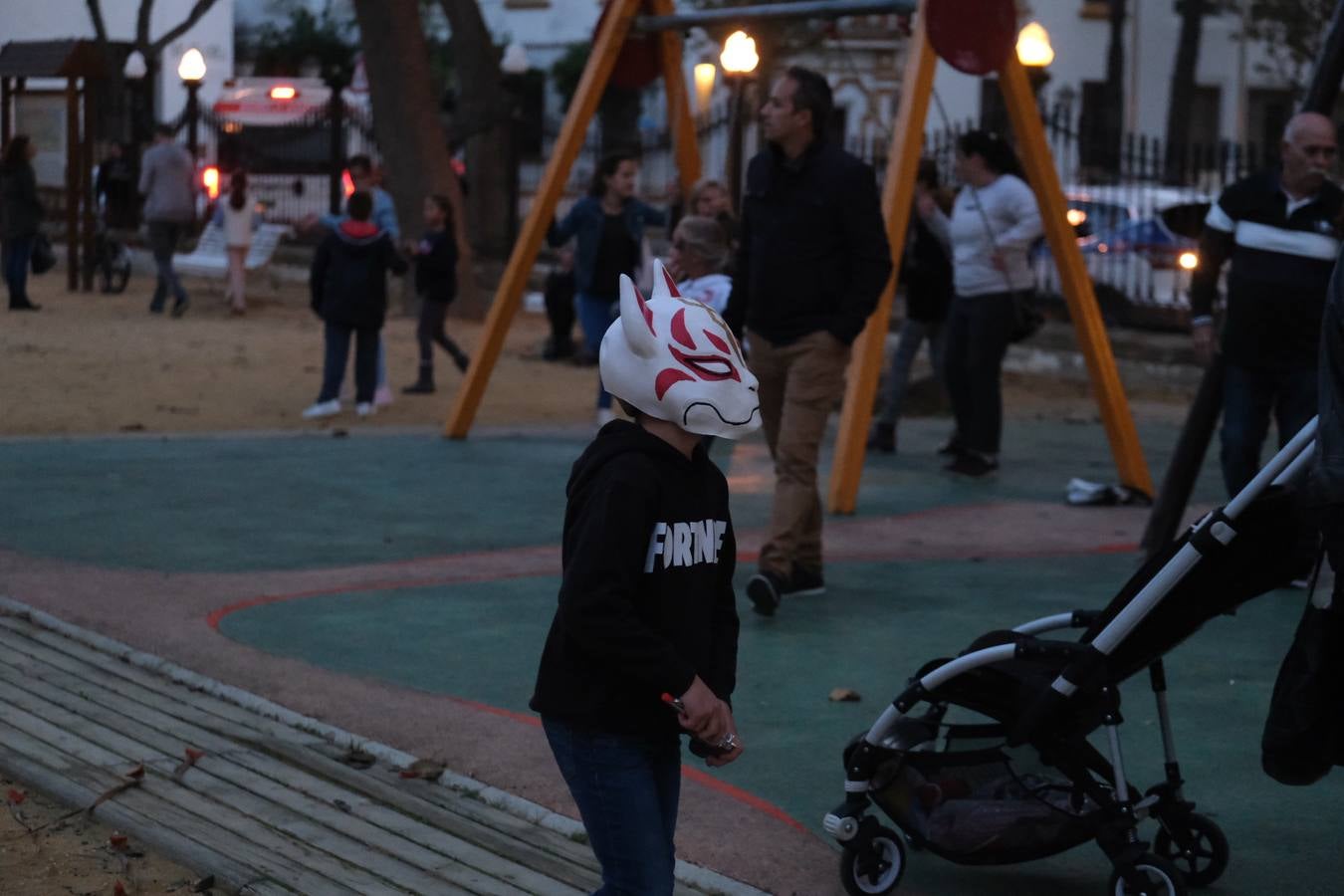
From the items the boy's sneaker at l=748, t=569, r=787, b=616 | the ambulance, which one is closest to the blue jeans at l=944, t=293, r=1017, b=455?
the boy's sneaker at l=748, t=569, r=787, b=616

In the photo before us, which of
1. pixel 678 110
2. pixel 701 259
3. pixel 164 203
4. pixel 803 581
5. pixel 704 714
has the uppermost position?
pixel 678 110

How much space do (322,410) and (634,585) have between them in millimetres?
10893

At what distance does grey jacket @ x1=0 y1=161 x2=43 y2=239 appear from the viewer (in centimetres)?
2173

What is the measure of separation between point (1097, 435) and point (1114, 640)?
407 inches

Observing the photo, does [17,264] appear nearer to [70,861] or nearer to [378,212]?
[378,212]

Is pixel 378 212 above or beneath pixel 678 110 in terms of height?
beneath

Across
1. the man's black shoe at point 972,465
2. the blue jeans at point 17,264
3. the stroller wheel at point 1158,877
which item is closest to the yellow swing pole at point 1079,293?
the man's black shoe at point 972,465

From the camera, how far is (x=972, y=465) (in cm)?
1205

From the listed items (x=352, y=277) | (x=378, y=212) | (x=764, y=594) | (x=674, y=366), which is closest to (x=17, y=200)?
(x=378, y=212)

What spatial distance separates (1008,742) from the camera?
4.62 metres

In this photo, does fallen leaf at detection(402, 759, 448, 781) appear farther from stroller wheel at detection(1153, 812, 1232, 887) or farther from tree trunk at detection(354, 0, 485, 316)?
tree trunk at detection(354, 0, 485, 316)

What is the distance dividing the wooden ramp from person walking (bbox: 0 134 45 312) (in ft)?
52.7

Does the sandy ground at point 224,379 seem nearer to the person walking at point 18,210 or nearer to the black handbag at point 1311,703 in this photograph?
the person walking at point 18,210

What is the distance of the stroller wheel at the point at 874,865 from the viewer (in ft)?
15.2
